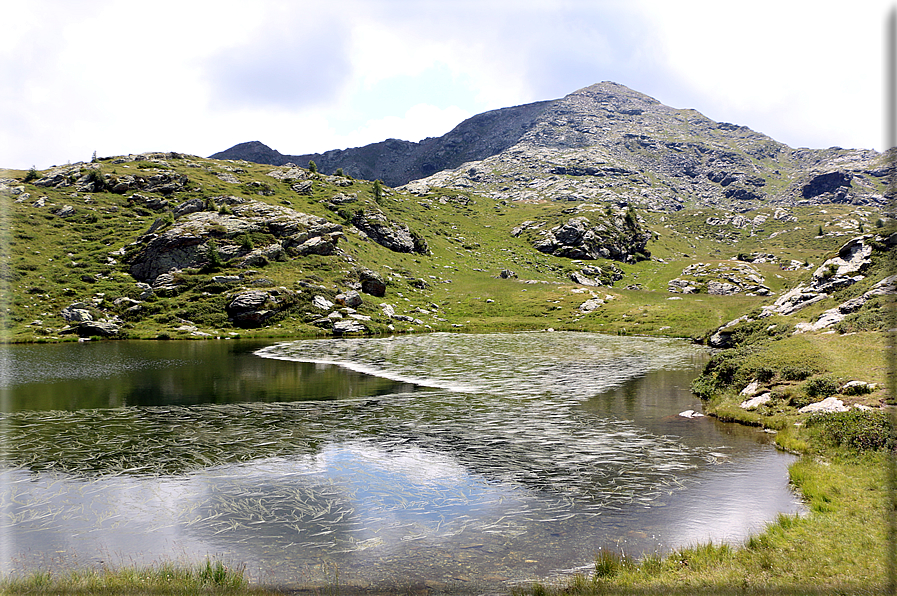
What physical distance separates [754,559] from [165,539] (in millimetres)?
17085

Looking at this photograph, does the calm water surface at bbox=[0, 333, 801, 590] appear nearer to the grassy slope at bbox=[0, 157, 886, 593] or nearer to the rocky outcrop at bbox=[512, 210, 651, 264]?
the grassy slope at bbox=[0, 157, 886, 593]

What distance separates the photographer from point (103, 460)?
902 inches

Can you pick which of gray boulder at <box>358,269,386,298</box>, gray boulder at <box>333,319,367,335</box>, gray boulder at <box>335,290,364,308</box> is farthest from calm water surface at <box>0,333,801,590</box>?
gray boulder at <box>358,269,386,298</box>

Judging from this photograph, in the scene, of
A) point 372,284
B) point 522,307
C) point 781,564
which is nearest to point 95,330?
point 372,284

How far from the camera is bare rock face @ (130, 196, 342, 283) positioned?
108 meters

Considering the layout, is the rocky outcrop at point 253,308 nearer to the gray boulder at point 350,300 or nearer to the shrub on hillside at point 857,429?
the gray boulder at point 350,300

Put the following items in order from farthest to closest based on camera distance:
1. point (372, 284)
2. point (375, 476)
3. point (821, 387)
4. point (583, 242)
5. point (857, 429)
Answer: point (583, 242) → point (372, 284) → point (821, 387) → point (375, 476) → point (857, 429)

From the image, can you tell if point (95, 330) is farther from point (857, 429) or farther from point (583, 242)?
point (583, 242)

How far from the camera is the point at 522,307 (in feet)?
386

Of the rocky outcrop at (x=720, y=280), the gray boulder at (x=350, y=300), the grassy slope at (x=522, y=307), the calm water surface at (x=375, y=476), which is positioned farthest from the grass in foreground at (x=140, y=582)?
the rocky outcrop at (x=720, y=280)

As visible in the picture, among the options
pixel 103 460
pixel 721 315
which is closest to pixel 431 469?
pixel 103 460

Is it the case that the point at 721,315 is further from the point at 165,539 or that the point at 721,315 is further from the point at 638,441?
the point at 165,539

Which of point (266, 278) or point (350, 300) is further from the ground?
point (266, 278)

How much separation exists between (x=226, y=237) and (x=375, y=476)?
111 m
